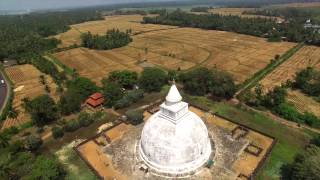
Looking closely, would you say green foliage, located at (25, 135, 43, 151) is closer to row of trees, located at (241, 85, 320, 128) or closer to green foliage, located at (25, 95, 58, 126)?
green foliage, located at (25, 95, 58, 126)

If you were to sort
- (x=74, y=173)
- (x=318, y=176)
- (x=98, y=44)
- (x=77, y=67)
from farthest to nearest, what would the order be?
(x=98, y=44)
(x=77, y=67)
(x=74, y=173)
(x=318, y=176)

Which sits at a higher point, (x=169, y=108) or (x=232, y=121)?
(x=169, y=108)

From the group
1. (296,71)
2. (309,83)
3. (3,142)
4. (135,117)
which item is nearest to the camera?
(3,142)

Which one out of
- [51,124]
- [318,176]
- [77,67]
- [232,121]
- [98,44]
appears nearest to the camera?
[318,176]

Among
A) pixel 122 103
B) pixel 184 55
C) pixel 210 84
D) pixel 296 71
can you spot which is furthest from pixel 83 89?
pixel 296 71

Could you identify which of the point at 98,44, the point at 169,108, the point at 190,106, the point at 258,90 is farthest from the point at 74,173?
the point at 98,44

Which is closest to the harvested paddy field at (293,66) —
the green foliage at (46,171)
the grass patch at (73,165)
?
the grass patch at (73,165)

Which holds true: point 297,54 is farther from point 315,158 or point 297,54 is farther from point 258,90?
point 315,158

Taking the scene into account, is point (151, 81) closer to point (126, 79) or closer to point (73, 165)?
point (126, 79)

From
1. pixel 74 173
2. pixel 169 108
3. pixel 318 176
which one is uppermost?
pixel 169 108
